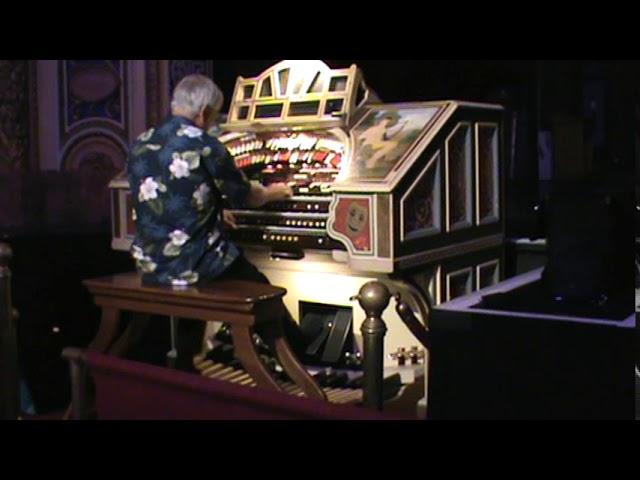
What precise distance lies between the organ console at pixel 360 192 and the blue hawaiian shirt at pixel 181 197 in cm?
43

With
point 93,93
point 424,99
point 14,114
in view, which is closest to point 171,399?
point 424,99

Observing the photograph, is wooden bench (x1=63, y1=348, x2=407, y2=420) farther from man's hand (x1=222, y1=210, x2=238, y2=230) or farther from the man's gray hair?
man's hand (x1=222, y1=210, x2=238, y2=230)

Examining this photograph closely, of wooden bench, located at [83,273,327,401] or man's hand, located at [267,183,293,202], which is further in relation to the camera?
man's hand, located at [267,183,293,202]

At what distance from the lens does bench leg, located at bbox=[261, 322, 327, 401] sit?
3498mm

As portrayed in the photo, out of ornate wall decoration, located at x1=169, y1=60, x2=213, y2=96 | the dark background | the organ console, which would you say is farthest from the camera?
ornate wall decoration, located at x1=169, y1=60, x2=213, y2=96

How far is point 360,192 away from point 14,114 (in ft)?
7.29

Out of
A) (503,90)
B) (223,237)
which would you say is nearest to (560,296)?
(223,237)

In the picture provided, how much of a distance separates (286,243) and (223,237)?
36 cm

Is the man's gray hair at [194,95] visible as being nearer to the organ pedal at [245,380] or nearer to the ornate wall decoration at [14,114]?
the organ pedal at [245,380]

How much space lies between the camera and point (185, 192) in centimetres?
368

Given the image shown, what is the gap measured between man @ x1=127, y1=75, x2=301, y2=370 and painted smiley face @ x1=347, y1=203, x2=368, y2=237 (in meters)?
0.40

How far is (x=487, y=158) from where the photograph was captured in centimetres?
446

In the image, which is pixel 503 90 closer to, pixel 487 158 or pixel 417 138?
pixel 487 158

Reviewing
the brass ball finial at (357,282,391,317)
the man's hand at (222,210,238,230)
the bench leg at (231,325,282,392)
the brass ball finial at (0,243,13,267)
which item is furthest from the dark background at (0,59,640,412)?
the brass ball finial at (357,282,391,317)
